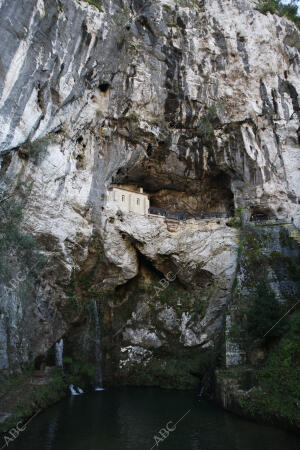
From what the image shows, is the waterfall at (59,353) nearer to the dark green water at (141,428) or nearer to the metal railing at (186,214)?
the dark green water at (141,428)

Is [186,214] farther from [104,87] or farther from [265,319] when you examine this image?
[265,319]

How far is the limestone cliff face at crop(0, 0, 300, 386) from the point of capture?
58.2 ft

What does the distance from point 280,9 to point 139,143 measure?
21.6 metres

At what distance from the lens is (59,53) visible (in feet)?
62.2

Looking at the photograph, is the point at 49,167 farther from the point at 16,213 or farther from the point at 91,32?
the point at 91,32

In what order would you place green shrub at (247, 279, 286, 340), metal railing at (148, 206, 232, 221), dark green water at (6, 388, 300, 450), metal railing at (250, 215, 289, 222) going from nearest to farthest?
dark green water at (6, 388, 300, 450) < green shrub at (247, 279, 286, 340) < metal railing at (250, 215, 289, 222) < metal railing at (148, 206, 232, 221)

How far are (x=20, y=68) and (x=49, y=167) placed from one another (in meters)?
5.52

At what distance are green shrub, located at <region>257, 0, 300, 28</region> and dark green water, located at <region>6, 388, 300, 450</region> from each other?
1265 inches

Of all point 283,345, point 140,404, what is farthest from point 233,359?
point 140,404

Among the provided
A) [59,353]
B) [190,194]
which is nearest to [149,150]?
[190,194]

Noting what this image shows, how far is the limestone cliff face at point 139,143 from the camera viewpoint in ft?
58.2

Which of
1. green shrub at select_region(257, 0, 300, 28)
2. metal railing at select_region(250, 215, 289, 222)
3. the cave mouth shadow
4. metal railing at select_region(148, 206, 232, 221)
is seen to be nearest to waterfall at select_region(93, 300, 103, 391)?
metal railing at select_region(148, 206, 232, 221)

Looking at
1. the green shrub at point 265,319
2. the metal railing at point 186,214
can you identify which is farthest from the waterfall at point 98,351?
the green shrub at point 265,319

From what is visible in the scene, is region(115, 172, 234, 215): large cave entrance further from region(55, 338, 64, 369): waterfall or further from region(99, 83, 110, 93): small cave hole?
region(55, 338, 64, 369): waterfall
